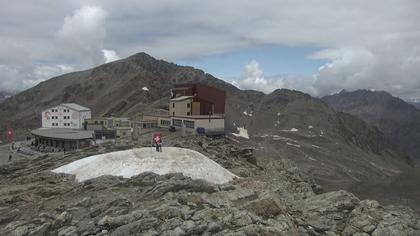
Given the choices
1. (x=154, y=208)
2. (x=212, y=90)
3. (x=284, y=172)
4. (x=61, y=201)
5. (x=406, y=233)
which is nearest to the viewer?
(x=406, y=233)

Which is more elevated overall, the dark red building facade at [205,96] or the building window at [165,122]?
the dark red building facade at [205,96]

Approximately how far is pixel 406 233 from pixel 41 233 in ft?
53.6

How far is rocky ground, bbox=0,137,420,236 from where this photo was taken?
62.9 feet

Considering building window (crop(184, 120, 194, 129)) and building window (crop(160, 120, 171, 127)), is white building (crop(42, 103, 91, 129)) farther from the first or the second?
building window (crop(184, 120, 194, 129))

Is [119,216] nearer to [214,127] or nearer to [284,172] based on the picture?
[284,172]

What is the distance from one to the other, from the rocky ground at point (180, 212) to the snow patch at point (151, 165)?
1.48 metres

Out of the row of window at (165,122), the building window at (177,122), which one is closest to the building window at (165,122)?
the row of window at (165,122)

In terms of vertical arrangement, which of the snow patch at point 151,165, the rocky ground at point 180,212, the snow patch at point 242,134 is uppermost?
the snow patch at point 151,165

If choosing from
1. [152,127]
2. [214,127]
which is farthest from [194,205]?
[152,127]

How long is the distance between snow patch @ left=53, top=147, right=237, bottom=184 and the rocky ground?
1481mm

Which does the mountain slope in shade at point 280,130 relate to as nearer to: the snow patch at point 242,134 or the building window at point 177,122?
the snow patch at point 242,134

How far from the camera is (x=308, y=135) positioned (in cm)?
15975

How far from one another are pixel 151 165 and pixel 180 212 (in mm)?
9804

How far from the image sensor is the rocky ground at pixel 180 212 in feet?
62.9
